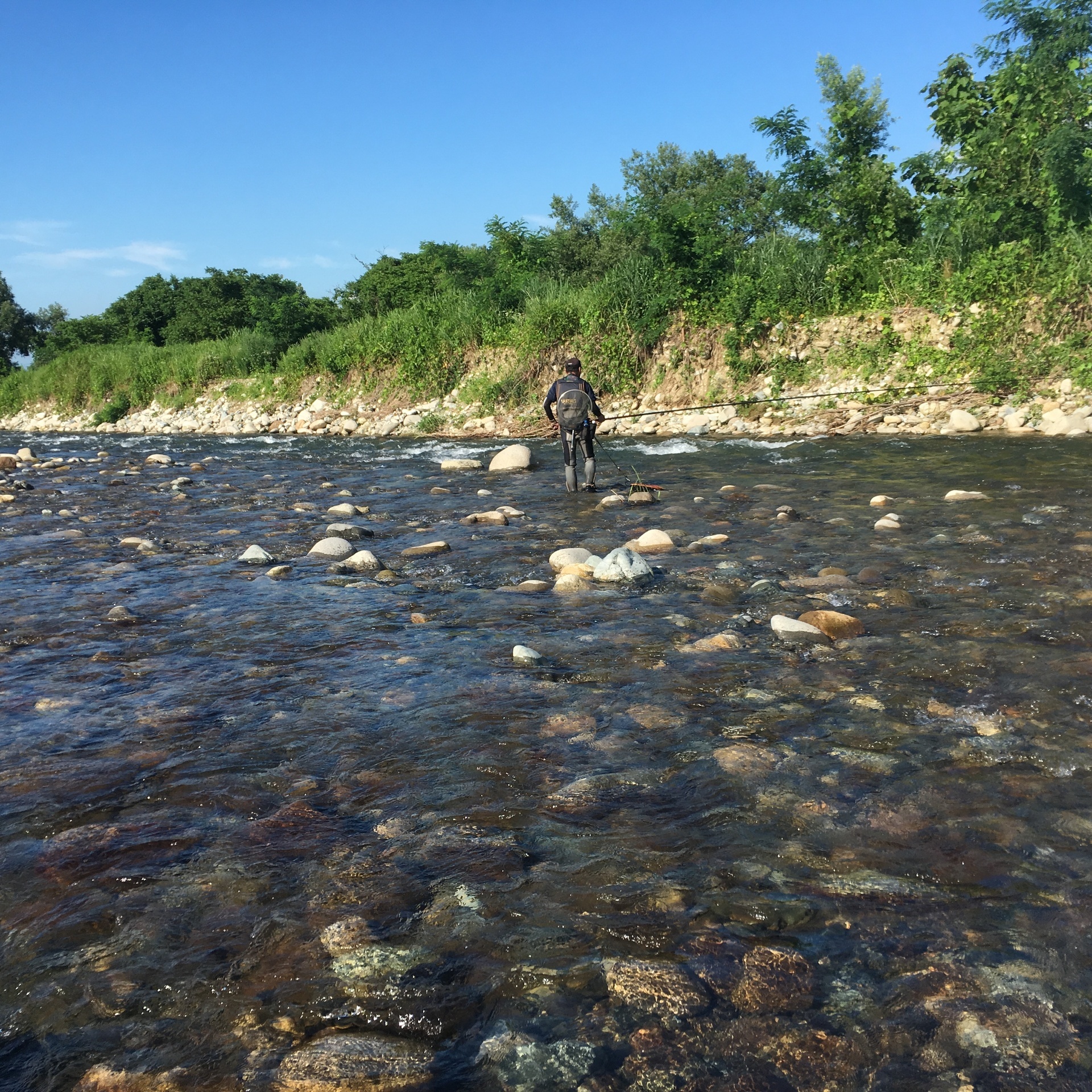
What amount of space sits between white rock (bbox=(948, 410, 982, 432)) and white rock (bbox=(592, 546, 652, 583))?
9.73m

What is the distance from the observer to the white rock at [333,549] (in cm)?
701

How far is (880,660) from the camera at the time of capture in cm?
418

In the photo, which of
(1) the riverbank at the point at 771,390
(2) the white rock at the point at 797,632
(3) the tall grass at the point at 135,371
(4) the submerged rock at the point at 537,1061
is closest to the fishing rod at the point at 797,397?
(1) the riverbank at the point at 771,390

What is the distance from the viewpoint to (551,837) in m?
2.71

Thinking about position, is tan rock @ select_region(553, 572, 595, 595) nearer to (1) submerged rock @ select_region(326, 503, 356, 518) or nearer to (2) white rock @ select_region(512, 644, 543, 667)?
(2) white rock @ select_region(512, 644, 543, 667)

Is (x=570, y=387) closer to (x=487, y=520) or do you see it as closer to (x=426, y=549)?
(x=487, y=520)

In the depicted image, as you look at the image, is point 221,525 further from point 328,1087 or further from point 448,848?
point 328,1087

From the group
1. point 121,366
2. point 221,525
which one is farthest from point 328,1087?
point 121,366

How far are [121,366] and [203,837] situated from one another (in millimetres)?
36611

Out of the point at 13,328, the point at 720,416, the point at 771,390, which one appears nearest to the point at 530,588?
the point at 720,416

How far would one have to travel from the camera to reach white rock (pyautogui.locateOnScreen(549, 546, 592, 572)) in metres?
6.31

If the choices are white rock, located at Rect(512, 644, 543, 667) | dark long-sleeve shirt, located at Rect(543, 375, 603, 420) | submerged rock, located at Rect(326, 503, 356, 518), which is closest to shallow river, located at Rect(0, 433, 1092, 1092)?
white rock, located at Rect(512, 644, 543, 667)

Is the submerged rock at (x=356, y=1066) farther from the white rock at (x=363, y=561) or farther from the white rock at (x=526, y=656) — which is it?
the white rock at (x=363, y=561)

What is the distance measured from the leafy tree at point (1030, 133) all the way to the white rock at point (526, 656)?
1572cm
